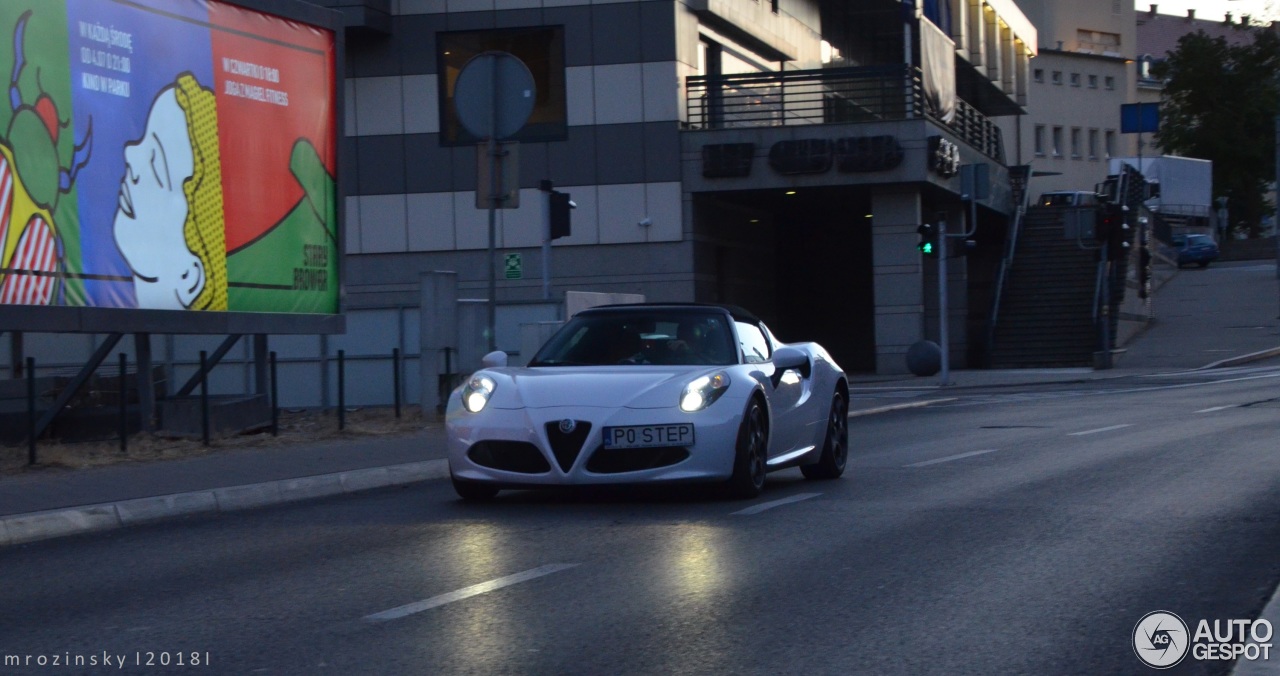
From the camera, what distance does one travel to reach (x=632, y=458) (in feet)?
32.6

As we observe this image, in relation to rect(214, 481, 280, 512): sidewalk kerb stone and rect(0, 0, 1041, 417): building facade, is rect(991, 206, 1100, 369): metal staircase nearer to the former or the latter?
rect(0, 0, 1041, 417): building facade

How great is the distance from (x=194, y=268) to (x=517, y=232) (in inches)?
849

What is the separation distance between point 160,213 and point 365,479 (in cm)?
455

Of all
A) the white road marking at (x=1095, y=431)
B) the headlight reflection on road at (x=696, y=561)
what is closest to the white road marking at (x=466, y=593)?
the headlight reflection on road at (x=696, y=561)

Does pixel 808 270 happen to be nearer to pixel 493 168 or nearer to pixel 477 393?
pixel 493 168

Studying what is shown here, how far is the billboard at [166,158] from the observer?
14.0 metres

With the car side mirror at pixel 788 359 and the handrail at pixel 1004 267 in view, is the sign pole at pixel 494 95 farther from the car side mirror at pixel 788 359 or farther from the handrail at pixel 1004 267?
the handrail at pixel 1004 267

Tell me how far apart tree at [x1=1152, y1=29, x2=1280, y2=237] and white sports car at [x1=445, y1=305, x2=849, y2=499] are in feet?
321

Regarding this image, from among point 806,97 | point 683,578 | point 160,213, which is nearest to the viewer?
point 683,578

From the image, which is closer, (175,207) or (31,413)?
(31,413)

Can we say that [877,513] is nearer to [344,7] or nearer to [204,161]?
[204,161]

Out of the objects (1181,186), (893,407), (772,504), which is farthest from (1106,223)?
(1181,186)

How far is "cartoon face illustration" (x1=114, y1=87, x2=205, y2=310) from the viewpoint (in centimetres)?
1517

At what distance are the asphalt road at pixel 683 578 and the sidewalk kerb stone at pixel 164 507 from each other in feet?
1.25
